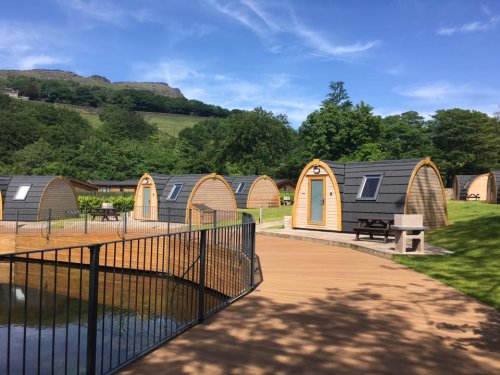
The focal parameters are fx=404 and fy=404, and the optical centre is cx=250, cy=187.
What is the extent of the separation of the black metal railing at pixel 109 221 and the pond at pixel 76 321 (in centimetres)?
225

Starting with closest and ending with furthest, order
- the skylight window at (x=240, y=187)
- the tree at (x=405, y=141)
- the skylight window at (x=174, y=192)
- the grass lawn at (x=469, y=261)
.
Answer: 1. the grass lawn at (x=469, y=261)
2. the skylight window at (x=174, y=192)
3. the skylight window at (x=240, y=187)
4. the tree at (x=405, y=141)

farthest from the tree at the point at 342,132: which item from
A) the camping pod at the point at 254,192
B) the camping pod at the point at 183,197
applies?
the camping pod at the point at 183,197

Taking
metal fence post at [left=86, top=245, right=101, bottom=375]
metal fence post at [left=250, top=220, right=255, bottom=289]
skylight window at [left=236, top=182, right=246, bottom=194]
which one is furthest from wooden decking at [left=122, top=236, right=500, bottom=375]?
skylight window at [left=236, top=182, right=246, bottom=194]

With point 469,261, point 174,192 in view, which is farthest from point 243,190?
point 469,261

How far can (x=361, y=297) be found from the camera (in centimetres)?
705

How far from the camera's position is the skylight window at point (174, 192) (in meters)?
25.2

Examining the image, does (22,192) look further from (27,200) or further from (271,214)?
(271,214)

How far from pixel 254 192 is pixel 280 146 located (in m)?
39.1

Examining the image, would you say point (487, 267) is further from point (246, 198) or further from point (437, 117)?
point (437, 117)

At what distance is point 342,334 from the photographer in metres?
5.10

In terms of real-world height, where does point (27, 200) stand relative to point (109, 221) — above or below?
above

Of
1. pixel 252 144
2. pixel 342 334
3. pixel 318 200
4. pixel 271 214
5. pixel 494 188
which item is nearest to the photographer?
pixel 342 334

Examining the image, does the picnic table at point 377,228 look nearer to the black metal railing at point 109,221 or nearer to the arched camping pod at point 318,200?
the arched camping pod at point 318,200

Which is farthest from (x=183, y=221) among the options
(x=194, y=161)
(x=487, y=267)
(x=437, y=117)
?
(x=437, y=117)
